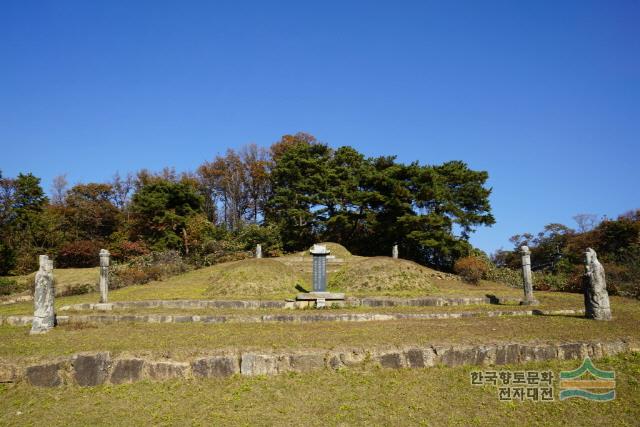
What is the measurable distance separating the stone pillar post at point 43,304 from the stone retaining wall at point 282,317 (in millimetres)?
1268

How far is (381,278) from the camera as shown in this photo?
18.8 m

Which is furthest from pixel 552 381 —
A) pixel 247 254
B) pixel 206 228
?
pixel 206 228

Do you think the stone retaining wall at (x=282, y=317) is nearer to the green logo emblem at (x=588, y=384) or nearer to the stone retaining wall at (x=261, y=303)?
the stone retaining wall at (x=261, y=303)

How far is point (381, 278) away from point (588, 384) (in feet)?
38.7

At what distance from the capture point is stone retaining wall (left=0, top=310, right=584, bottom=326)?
11.8 meters

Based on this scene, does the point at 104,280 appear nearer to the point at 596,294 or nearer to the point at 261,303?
the point at 261,303

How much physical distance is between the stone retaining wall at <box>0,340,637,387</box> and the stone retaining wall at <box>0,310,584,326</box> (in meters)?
4.04

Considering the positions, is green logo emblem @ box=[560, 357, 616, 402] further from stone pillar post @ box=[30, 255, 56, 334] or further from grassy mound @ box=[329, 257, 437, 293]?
stone pillar post @ box=[30, 255, 56, 334]

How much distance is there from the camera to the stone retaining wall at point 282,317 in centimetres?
1181

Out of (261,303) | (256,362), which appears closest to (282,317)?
(261,303)

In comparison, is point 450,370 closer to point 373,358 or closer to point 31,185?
point 373,358

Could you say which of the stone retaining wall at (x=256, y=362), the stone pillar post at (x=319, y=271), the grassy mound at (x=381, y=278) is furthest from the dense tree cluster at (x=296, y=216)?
the stone retaining wall at (x=256, y=362)

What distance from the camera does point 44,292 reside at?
417 inches

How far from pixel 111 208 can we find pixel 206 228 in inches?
581
